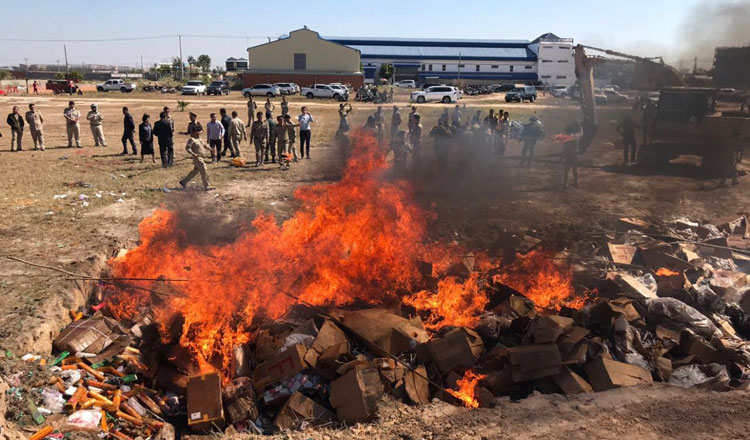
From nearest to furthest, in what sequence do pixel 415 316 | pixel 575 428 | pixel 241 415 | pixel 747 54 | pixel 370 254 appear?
pixel 575 428 < pixel 241 415 < pixel 415 316 < pixel 370 254 < pixel 747 54

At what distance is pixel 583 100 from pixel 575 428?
686 inches

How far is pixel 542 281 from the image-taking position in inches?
298

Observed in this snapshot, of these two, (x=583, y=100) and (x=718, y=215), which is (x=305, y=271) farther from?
(x=583, y=100)

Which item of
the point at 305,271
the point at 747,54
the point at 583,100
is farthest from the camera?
the point at 747,54

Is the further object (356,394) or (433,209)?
(433,209)

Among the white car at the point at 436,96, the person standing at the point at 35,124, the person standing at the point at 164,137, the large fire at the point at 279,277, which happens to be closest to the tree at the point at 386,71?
the white car at the point at 436,96

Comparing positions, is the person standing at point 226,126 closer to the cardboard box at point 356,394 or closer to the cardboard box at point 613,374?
the cardboard box at point 356,394

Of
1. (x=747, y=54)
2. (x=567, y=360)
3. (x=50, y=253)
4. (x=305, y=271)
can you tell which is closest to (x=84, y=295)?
(x=50, y=253)

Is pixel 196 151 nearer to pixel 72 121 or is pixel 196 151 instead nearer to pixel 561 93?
pixel 72 121

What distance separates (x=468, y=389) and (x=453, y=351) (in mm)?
455

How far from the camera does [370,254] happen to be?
774cm

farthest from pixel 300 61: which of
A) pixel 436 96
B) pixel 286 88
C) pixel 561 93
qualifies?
pixel 561 93

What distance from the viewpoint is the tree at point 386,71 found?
205 feet

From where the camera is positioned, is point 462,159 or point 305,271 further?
point 462,159
